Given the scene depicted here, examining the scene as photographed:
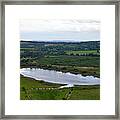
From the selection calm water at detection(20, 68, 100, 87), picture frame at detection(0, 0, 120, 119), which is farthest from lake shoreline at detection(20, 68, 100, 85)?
picture frame at detection(0, 0, 120, 119)

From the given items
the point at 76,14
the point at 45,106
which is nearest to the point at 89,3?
the point at 76,14

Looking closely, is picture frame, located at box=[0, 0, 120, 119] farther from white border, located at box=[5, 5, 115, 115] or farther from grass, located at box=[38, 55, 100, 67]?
grass, located at box=[38, 55, 100, 67]

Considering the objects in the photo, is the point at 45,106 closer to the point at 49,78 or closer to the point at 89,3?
the point at 49,78

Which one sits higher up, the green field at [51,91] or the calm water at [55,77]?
the calm water at [55,77]

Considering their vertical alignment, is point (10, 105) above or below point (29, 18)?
below

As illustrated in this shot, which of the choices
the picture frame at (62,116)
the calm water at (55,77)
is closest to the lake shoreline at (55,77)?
the calm water at (55,77)

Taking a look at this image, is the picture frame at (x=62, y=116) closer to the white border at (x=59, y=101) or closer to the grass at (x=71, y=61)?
the white border at (x=59, y=101)
